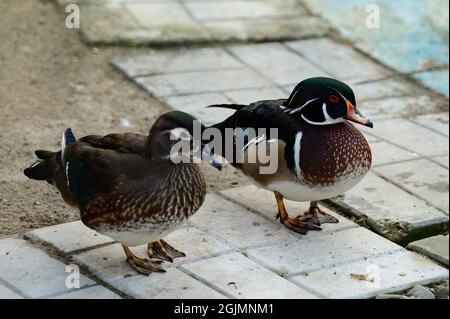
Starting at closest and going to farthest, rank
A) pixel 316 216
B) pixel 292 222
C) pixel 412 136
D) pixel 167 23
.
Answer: pixel 292 222, pixel 316 216, pixel 412 136, pixel 167 23

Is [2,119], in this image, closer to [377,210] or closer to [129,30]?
[129,30]

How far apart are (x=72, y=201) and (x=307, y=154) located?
1.17 meters

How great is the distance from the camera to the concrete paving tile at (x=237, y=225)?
4793 mm

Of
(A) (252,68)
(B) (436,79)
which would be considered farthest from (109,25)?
(B) (436,79)

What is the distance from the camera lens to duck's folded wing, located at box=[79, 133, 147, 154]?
4.22 metres

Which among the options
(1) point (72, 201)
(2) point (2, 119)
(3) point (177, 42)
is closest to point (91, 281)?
(1) point (72, 201)

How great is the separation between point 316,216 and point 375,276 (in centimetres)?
64

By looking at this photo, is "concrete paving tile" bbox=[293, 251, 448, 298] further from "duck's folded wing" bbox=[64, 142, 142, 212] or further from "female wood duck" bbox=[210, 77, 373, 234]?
"duck's folded wing" bbox=[64, 142, 142, 212]

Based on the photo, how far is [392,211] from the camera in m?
5.19

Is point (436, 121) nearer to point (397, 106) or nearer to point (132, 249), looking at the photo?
point (397, 106)

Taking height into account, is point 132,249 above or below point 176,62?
below

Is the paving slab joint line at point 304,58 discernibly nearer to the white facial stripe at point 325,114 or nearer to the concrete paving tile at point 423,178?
the concrete paving tile at point 423,178

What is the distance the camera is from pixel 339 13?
8.09 meters

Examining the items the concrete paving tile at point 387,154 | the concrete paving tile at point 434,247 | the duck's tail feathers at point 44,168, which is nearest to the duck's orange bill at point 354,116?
the concrete paving tile at point 434,247
